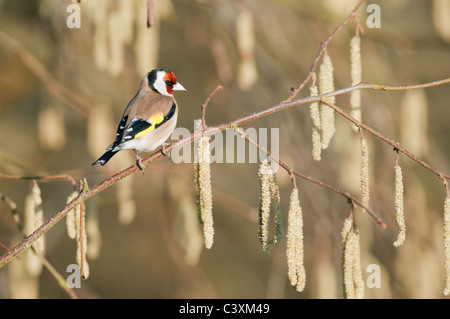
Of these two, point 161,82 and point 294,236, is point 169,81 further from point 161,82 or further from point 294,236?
point 294,236

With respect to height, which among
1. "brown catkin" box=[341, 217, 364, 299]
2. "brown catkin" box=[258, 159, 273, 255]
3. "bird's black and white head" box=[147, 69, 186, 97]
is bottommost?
"brown catkin" box=[341, 217, 364, 299]

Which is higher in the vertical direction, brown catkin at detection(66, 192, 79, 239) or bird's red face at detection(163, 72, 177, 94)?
bird's red face at detection(163, 72, 177, 94)

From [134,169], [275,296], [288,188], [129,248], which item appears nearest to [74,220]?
[134,169]

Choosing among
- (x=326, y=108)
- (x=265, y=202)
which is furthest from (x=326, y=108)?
(x=265, y=202)

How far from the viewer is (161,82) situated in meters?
3.49

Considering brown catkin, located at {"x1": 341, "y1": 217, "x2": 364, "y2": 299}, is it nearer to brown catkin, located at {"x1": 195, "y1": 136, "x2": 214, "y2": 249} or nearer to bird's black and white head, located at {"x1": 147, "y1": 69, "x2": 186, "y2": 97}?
brown catkin, located at {"x1": 195, "y1": 136, "x2": 214, "y2": 249}

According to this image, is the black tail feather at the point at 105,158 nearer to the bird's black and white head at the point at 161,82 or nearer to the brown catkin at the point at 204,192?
the bird's black and white head at the point at 161,82

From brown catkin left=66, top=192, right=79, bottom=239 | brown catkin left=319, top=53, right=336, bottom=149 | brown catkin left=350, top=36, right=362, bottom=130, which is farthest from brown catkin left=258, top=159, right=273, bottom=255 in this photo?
brown catkin left=66, top=192, right=79, bottom=239

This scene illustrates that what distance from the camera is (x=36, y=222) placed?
6.95ft

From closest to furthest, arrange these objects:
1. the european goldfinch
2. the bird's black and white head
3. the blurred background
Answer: the european goldfinch → the blurred background → the bird's black and white head

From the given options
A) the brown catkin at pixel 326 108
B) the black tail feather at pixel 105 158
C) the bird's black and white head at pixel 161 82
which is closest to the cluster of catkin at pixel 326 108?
the brown catkin at pixel 326 108

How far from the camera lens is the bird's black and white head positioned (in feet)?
11.4

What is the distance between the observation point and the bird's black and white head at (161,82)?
349cm

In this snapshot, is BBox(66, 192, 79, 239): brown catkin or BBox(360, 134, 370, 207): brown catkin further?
BBox(66, 192, 79, 239): brown catkin
